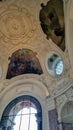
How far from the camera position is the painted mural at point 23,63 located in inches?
545

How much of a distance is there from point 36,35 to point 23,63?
2.21 meters

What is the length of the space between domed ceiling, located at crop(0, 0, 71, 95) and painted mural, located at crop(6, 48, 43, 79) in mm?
70

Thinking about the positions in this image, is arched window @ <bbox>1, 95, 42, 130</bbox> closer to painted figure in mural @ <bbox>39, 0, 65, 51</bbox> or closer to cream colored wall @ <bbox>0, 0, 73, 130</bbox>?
cream colored wall @ <bbox>0, 0, 73, 130</bbox>

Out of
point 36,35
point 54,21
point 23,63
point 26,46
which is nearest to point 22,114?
point 23,63

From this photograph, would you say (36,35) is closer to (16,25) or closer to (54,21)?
(16,25)

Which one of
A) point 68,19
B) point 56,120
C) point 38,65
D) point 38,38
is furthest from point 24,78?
point 68,19

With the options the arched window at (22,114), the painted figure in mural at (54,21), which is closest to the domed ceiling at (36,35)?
the painted figure in mural at (54,21)

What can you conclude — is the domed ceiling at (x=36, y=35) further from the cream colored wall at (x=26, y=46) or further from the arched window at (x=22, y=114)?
the arched window at (x=22, y=114)

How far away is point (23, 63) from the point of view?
14.2m

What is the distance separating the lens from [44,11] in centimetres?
1198

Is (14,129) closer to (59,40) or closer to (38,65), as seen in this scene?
(38,65)

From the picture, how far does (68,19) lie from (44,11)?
8.78ft

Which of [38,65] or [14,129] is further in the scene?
[38,65]

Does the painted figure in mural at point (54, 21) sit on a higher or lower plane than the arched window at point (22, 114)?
higher
